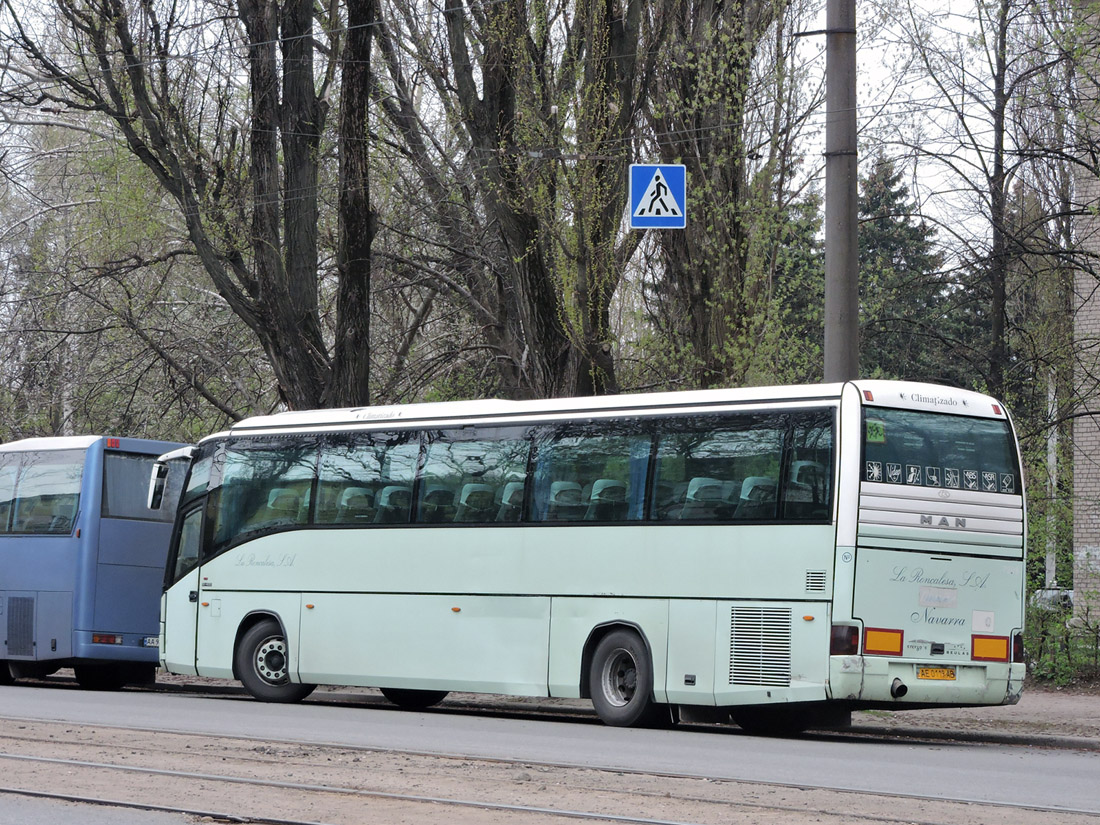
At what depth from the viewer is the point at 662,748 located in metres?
12.8

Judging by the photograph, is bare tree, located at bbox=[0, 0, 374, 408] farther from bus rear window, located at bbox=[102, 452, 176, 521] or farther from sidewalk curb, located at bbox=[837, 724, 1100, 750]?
sidewalk curb, located at bbox=[837, 724, 1100, 750]

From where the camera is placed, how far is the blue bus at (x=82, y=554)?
794 inches

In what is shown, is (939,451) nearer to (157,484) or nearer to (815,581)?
(815,581)

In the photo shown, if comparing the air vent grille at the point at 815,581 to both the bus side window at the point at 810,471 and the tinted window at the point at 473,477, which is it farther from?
the tinted window at the point at 473,477

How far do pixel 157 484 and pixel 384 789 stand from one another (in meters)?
10.7

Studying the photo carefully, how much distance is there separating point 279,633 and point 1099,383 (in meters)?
10.0

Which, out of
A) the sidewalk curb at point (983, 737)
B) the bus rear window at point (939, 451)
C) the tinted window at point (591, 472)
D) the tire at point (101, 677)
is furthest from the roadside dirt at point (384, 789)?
the tire at point (101, 677)

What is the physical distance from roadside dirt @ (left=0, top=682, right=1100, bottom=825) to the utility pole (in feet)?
19.3

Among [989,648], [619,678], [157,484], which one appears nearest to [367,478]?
[157,484]

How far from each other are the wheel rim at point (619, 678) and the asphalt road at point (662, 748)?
0.33 m

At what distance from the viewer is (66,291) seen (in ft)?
85.7

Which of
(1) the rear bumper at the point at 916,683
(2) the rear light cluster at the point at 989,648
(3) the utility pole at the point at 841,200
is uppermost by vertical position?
(3) the utility pole at the point at 841,200

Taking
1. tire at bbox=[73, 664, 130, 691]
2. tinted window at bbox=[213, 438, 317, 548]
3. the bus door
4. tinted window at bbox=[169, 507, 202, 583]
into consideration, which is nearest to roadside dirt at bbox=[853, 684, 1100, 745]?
tinted window at bbox=[213, 438, 317, 548]

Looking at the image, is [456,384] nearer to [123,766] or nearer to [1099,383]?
[1099,383]
